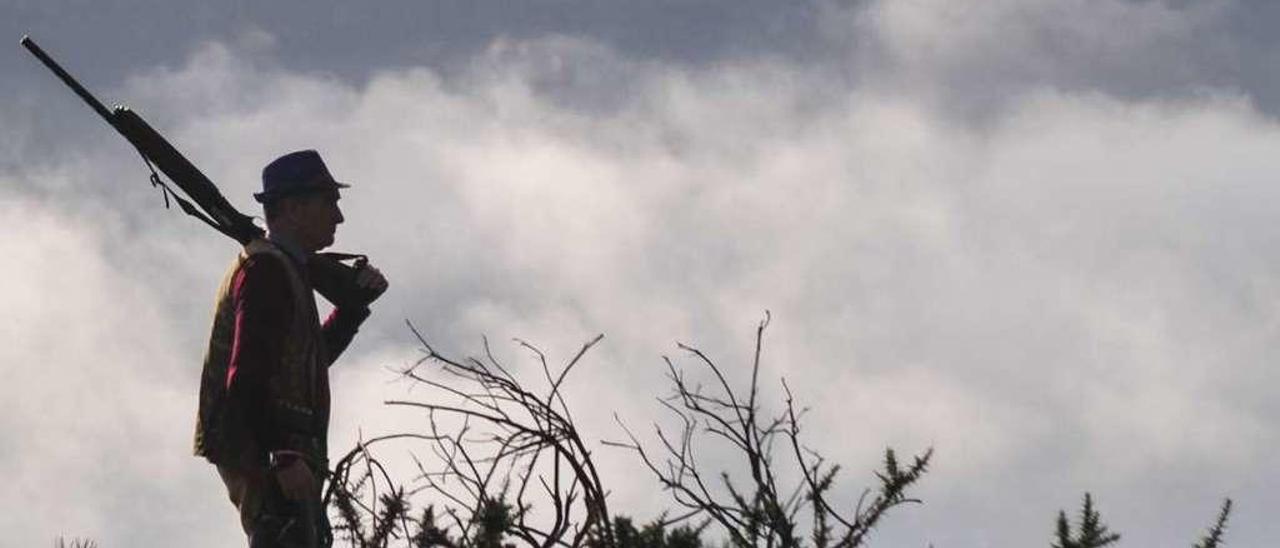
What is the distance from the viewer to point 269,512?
5801 mm

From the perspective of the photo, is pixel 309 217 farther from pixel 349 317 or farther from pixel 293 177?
pixel 349 317

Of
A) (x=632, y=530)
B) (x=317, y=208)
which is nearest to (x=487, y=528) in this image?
(x=632, y=530)

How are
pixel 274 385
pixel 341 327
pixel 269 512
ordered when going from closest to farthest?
1. pixel 269 512
2. pixel 274 385
3. pixel 341 327

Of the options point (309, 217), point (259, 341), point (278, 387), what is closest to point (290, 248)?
point (309, 217)

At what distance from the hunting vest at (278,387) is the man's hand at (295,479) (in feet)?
0.59

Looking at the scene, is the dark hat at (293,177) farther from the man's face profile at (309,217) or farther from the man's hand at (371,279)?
the man's hand at (371,279)

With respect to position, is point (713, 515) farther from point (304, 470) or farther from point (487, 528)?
point (304, 470)

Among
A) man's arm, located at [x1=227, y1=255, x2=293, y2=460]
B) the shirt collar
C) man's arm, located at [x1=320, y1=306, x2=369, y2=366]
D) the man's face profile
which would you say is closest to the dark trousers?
man's arm, located at [x1=227, y1=255, x2=293, y2=460]

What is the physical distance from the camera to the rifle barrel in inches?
A: 294

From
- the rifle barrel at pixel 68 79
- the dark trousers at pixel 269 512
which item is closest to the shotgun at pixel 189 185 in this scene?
the rifle barrel at pixel 68 79

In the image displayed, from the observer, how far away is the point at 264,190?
665cm

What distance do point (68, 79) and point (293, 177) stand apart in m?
1.78

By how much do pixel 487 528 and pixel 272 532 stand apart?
1.61m

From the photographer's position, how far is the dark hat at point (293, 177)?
21.6ft
